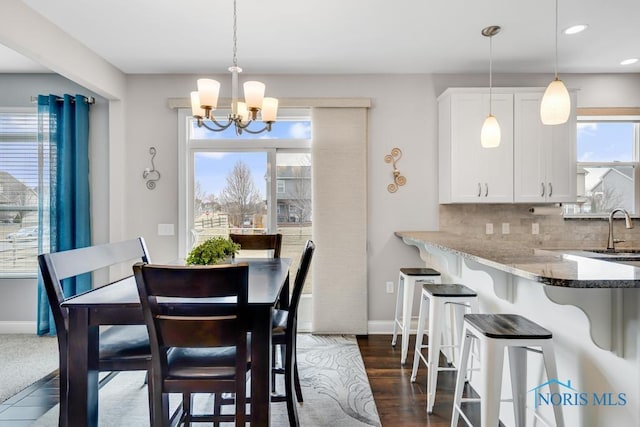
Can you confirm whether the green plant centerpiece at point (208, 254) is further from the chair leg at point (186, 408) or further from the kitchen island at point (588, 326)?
the kitchen island at point (588, 326)

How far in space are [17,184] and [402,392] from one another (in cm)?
404

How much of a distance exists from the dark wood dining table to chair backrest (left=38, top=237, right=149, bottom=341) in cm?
14

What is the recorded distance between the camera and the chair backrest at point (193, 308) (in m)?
1.30

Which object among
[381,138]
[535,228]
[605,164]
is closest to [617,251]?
[535,228]

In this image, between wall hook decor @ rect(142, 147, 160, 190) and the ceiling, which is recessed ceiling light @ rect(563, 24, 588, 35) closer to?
the ceiling

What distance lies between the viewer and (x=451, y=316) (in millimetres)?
3010

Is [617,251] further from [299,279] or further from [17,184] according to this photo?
[17,184]

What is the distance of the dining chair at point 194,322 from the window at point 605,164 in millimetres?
3618

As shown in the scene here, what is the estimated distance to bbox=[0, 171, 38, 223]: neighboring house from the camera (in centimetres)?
373

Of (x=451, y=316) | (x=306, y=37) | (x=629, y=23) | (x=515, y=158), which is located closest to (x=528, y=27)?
(x=629, y=23)

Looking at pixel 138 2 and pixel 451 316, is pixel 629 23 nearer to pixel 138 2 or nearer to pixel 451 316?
pixel 451 316

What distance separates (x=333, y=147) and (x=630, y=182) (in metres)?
2.94

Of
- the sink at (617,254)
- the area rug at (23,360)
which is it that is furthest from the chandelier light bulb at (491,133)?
the area rug at (23,360)

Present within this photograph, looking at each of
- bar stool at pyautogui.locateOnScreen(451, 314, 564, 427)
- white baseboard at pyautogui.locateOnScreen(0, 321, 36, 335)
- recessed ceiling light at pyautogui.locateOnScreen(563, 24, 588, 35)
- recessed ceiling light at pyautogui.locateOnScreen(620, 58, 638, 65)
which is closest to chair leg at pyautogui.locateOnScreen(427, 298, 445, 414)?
bar stool at pyautogui.locateOnScreen(451, 314, 564, 427)
